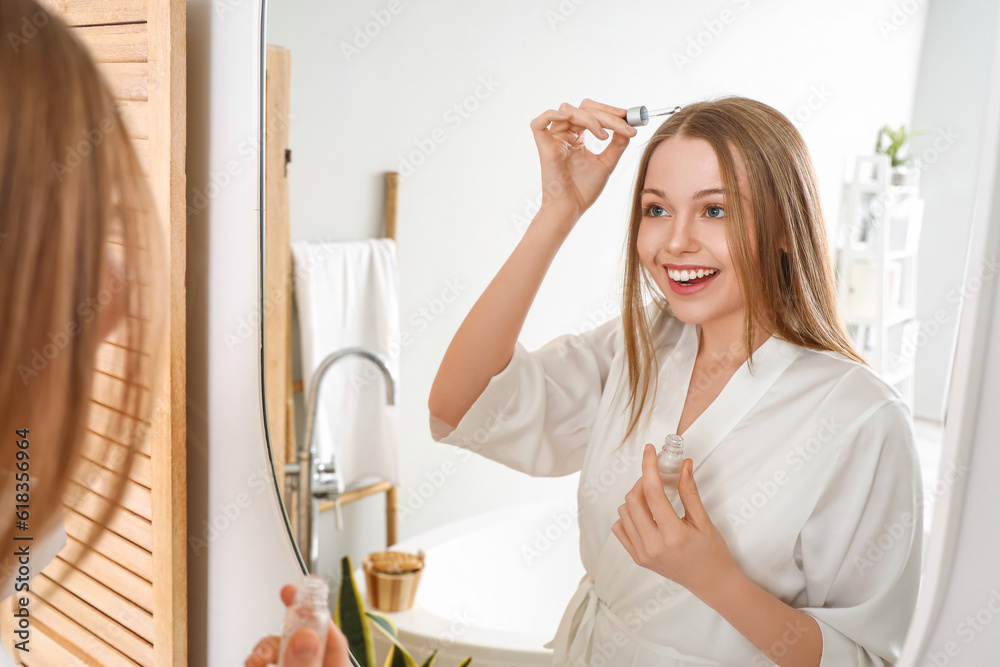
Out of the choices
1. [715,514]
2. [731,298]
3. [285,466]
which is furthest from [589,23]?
[285,466]

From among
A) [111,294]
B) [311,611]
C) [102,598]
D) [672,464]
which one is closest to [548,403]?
[672,464]

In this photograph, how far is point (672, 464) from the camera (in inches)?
18.9

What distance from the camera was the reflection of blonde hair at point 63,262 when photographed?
60 centimetres

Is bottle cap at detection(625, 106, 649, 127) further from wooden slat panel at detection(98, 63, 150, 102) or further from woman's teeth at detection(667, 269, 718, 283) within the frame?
wooden slat panel at detection(98, 63, 150, 102)

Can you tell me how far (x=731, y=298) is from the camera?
0.46 meters

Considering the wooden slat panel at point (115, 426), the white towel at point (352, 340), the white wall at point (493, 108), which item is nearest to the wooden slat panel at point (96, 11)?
the white wall at point (493, 108)

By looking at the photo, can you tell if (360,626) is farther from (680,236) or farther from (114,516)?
(680,236)

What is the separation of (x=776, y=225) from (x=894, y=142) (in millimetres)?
80

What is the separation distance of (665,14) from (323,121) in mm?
299

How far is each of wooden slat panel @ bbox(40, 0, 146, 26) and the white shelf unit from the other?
583 mm

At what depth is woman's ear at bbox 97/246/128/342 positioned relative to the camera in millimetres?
671

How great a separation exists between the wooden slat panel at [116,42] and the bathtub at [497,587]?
18.9 inches

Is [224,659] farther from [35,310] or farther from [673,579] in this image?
[673,579]

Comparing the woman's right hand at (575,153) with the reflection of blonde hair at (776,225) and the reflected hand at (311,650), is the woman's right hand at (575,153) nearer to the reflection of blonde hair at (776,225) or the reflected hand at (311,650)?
the reflection of blonde hair at (776,225)
